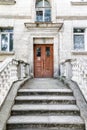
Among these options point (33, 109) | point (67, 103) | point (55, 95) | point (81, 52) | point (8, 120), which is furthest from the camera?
point (81, 52)

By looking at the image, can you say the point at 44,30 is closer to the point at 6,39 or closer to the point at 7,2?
the point at 6,39

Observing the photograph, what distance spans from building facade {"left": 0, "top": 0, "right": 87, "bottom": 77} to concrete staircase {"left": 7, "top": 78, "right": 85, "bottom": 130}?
268 inches

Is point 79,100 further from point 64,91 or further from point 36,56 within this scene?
point 36,56

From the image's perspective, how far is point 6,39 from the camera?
14.5 metres

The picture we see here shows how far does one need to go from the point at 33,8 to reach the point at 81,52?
399cm

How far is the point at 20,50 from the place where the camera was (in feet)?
46.2

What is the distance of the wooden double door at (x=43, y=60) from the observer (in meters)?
14.7

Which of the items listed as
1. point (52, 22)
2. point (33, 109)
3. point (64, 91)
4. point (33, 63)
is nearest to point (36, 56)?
point (33, 63)

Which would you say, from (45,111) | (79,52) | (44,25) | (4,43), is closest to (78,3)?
(44,25)

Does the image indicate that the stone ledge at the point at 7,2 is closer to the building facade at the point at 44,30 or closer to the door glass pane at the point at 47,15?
the building facade at the point at 44,30

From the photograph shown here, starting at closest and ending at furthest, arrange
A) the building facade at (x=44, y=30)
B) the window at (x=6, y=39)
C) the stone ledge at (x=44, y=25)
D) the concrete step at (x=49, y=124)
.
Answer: the concrete step at (x=49, y=124) → the stone ledge at (x=44, y=25) → the building facade at (x=44, y=30) → the window at (x=6, y=39)

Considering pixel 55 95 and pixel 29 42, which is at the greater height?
pixel 29 42

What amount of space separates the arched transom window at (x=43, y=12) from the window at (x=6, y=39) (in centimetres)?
200

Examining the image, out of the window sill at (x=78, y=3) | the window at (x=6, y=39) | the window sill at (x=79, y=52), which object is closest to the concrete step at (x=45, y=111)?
the window sill at (x=79, y=52)
